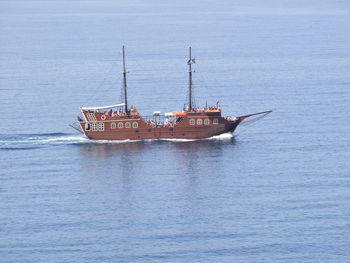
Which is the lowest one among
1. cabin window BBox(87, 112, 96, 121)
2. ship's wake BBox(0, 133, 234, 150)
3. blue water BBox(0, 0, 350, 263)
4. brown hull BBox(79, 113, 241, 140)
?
blue water BBox(0, 0, 350, 263)

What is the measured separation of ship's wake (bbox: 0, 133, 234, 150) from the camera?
172 metres

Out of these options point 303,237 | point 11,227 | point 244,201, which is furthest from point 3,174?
point 303,237

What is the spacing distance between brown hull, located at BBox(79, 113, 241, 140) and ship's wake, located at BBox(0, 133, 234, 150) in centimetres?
94

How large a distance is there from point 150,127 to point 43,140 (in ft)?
54.8

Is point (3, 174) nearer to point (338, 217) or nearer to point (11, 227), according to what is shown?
point (11, 227)

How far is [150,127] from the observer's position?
17512cm

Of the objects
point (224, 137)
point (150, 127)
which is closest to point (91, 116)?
point (150, 127)

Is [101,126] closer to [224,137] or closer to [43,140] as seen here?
[43,140]

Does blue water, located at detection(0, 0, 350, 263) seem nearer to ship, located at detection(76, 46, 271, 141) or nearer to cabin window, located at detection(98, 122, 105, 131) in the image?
ship, located at detection(76, 46, 271, 141)

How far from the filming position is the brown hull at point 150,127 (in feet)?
571

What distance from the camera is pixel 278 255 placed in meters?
123

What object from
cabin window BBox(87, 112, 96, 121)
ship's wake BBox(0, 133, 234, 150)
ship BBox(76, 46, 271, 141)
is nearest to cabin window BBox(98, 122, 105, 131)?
ship BBox(76, 46, 271, 141)

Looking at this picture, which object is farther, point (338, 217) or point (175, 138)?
point (175, 138)

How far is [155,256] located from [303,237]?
690 inches
